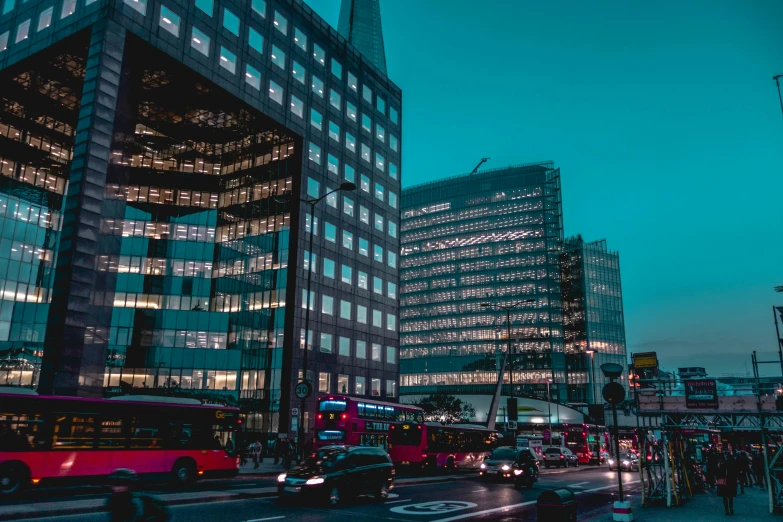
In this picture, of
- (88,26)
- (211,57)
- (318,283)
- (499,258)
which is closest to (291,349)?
(318,283)

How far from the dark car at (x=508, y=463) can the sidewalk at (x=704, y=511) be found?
5669 millimetres

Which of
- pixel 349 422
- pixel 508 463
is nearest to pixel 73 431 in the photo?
pixel 349 422

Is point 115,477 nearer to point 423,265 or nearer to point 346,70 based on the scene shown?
point 346,70

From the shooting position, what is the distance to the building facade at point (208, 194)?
4972 centimetres

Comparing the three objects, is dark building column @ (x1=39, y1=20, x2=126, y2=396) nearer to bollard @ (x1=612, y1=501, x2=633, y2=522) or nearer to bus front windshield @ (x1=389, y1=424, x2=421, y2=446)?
bus front windshield @ (x1=389, y1=424, x2=421, y2=446)

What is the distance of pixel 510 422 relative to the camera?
4344 cm

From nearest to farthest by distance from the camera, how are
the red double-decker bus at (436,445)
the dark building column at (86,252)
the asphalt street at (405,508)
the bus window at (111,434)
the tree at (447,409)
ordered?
the asphalt street at (405,508) → the bus window at (111,434) → the red double-decker bus at (436,445) → the dark building column at (86,252) → the tree at (447,409)

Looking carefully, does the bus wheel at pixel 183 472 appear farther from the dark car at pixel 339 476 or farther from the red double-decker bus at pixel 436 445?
the red double-decker bus at pixel 436 445

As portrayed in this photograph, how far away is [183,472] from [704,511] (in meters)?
Result: 19.3

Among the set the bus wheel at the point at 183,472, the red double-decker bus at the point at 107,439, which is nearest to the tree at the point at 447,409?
the red double-decker bus at the point at 107,439

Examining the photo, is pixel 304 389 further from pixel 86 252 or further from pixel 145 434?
pixel 86 252

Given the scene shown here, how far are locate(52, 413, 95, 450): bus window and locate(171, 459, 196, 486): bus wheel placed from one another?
3732 millimetres

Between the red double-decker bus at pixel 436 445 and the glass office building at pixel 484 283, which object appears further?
the glass office building at pixel 484 283

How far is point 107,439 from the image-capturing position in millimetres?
21094
